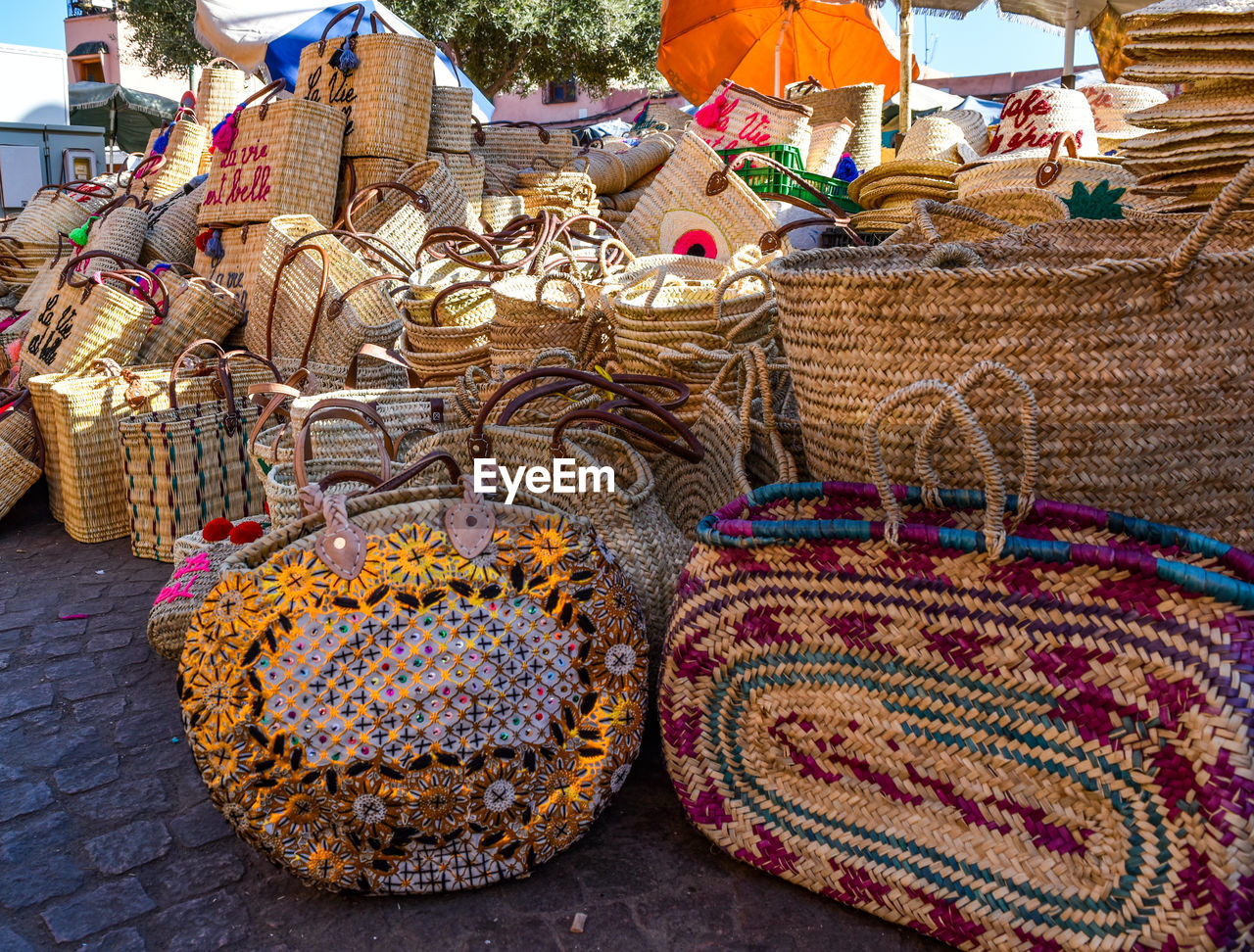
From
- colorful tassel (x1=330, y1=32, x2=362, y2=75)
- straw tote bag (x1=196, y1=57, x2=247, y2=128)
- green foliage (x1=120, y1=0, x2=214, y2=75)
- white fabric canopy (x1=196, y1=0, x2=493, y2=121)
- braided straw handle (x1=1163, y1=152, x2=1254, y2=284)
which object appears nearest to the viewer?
braided straw handle (x1=1163, y1=152, x2=1254, y2=284)

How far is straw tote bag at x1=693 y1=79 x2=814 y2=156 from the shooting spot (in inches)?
160

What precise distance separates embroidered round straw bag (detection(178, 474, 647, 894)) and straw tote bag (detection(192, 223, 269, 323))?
9.24ft

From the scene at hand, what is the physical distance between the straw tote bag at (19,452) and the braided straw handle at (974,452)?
358 cm

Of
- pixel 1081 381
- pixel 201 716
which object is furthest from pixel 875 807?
pixel 201 716

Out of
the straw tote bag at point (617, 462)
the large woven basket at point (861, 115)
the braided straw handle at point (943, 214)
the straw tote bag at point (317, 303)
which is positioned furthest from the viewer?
the large woven basket at point (861, 115)

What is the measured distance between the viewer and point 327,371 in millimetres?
3100

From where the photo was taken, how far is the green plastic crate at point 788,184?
148 inches

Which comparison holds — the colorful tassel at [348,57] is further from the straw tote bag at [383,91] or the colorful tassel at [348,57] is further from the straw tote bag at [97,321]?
the straw tote bag at [97,321]

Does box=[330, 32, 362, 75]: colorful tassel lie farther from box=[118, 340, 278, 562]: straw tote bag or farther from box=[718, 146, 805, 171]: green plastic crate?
box=[118, 340, 278, 562]: straw tote bag

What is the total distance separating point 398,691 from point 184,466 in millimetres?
2120

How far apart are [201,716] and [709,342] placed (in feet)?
4.83

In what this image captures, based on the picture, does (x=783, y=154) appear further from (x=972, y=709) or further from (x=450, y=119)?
(x=972, y=709)

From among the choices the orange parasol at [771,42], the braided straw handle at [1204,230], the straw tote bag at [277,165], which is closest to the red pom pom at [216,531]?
the straw tote bag at [277,165]

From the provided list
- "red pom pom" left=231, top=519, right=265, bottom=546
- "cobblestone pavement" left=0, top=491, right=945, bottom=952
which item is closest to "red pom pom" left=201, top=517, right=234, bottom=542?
"red pom pom" left=231, top=519, right=265, bottom=546
